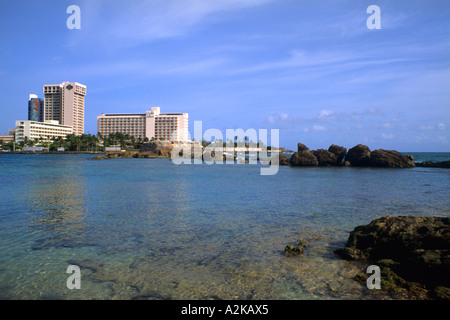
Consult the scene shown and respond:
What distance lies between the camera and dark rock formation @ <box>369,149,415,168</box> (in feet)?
212

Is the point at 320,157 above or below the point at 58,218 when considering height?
above

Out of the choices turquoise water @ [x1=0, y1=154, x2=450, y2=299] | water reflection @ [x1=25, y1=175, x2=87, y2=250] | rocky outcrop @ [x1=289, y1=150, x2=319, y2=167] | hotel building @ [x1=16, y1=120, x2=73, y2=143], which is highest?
hotel building @ [x1=16, y1=120, x2=73, y2=143]

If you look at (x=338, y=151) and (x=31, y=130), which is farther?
(x=31, y=130)

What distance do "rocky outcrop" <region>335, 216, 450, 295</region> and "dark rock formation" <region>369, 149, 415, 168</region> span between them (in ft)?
202

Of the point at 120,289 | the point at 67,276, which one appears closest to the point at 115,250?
the point at 67,276

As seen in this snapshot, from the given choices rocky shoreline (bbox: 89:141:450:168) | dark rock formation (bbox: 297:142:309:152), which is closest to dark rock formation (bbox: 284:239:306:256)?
rocky shoreline (bbox: 89:141:450:168)

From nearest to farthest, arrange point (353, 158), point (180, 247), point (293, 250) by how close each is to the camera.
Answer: point (293, 250) < point (180, 247) < point (353, 158)

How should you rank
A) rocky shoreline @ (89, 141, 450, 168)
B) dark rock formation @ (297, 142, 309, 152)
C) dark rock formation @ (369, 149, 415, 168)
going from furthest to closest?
1. dark rock formation @ (297, 142, 309, 152)
2. rocky shoreline @ (89, 141, 450, 168)
3. dark rock formation @ (369, 149, 415, 168)

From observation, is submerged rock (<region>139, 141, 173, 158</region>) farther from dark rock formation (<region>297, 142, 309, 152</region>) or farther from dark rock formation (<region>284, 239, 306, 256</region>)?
dark rock formation (<region>284, 239, 306, 256</region>)

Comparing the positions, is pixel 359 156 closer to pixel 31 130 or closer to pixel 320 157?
pixel 320 157

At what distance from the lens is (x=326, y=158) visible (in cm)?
6869

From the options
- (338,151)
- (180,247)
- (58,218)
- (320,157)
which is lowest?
(180,247)

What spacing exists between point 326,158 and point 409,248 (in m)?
62.9

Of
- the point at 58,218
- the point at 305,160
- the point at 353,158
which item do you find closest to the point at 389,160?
the point at 353,158
